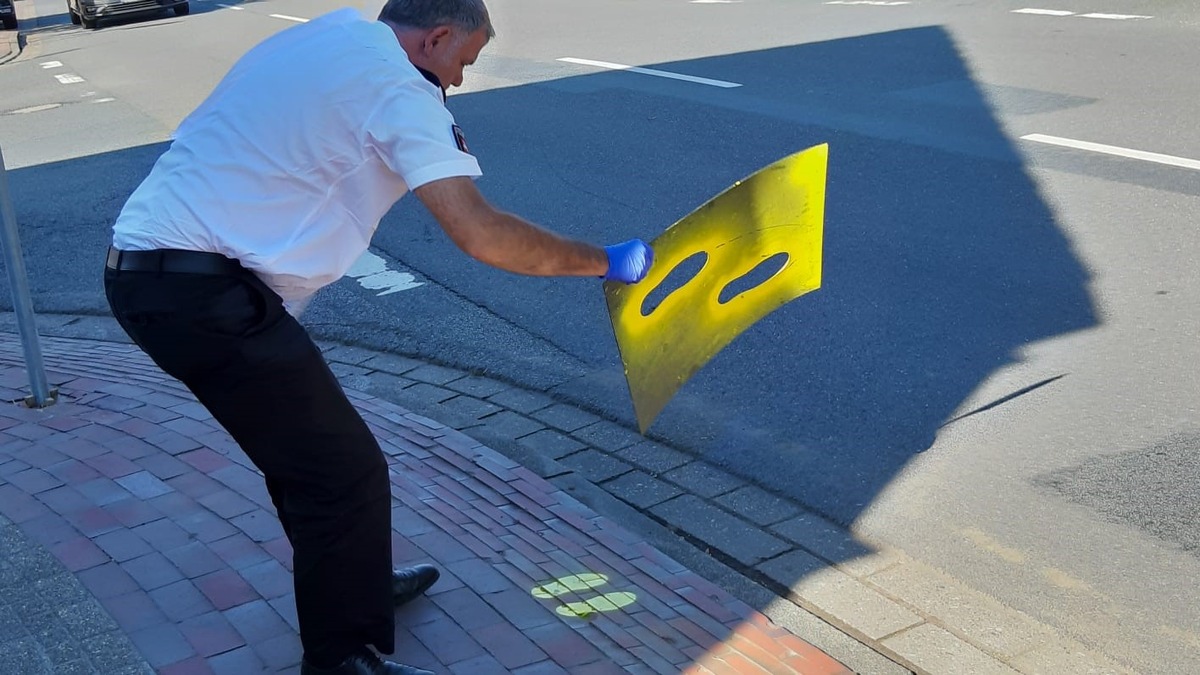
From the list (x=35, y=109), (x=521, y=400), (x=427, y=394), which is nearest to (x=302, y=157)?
(x=521, y=400)

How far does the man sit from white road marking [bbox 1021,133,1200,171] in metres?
6.03

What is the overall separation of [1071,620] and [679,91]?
861 cm

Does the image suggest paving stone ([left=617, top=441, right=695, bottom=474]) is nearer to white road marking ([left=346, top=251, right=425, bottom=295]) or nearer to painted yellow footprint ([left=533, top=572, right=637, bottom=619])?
painted yellow footprint ([left=533, top=572, right=637, bottom=619])

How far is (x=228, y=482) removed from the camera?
425cm

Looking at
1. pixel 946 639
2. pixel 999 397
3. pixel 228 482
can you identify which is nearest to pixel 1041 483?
pixel 999 397

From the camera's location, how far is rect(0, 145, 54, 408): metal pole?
502 centimetres

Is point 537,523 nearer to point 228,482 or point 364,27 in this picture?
point 228,482

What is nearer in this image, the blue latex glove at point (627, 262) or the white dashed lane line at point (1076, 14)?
the blue latex glove at point (627, 262)

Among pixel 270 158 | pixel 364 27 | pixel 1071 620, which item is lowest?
pixel 1071 620

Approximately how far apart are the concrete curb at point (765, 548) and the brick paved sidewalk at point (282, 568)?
5.4 inches

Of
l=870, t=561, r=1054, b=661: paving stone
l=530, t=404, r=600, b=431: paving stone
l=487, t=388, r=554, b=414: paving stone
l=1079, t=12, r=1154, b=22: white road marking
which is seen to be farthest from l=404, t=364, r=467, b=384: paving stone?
l=1079, t=12, r=1154, b=22: white road marking

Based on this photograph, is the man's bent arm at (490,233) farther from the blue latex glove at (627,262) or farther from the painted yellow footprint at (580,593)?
the painted yellow footprint at (580,593)

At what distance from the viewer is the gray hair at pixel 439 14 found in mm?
2707

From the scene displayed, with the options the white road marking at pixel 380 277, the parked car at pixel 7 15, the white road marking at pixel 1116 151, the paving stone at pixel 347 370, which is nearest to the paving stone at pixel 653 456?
the paving stone at pixel 347 370
